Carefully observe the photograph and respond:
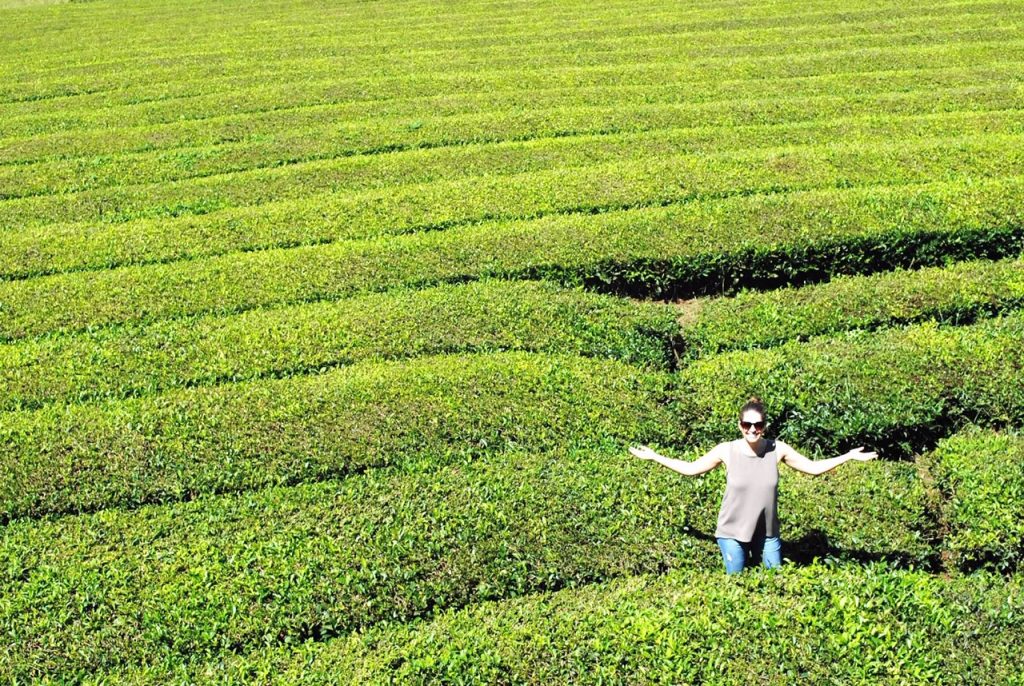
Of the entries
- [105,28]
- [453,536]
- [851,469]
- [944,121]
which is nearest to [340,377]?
[453,536]

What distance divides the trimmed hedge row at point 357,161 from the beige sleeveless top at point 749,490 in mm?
11831

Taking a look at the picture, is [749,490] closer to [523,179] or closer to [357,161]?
[523,179]

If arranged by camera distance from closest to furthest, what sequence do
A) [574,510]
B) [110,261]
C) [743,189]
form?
[574,510] < [110,261] < [743,189]

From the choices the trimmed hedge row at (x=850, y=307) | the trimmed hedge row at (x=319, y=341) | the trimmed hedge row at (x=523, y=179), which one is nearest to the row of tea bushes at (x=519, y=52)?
the trimmed hedge row at (x=523, y=179)

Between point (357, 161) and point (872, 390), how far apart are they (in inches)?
474

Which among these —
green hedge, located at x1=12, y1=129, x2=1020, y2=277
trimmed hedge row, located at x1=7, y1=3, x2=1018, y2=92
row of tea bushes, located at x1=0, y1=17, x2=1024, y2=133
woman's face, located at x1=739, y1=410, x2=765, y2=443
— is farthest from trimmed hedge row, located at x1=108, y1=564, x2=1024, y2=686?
trimmed hedge row, located at x1=7, y1=3, x2=1018, y2=92

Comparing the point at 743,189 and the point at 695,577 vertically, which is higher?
the point at 743,189

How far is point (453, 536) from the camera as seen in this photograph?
9844mm

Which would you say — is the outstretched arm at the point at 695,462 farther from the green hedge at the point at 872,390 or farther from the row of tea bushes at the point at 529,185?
the row of tea bushes at the point at 529,185

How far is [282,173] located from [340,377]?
28.0 feet

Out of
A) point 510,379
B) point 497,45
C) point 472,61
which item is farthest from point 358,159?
point 497,45

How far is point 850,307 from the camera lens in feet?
45.1

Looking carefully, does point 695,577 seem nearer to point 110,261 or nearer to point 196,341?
point 196,341

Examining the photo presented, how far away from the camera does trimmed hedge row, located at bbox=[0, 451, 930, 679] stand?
360 inches
